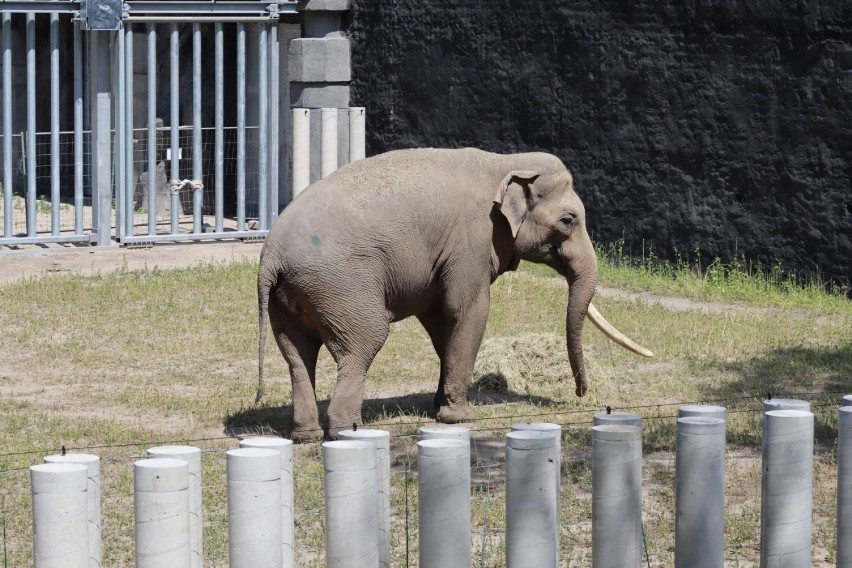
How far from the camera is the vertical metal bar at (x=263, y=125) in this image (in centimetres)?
1603

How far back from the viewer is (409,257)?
26.5 ft

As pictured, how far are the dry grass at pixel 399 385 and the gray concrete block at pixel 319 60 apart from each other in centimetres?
380

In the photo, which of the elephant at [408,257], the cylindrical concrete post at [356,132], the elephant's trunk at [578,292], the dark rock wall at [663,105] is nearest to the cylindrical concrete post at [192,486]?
the elephant at [408,257]

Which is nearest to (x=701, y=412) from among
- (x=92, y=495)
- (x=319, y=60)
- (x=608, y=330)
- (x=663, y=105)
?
(x=92, y=495)

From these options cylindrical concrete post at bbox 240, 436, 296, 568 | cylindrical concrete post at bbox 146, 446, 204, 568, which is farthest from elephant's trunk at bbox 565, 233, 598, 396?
cylindrical concrete post at bbox 146, 446, 204, 568

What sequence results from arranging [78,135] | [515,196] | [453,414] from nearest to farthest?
[515,196]
[453,414]
[78,135]

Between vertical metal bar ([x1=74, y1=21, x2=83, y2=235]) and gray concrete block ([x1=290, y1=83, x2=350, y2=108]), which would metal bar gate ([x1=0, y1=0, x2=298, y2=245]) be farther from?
gray concrete block ([x1=290, y1=83, x2=350, y2=108])

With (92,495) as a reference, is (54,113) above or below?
above

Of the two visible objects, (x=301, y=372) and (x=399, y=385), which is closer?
(x=301, y=372)

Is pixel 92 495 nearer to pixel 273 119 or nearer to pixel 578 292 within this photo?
pixel 578 292

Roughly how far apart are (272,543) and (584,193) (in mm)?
10862

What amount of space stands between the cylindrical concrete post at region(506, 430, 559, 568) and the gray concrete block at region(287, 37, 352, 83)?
1280cm

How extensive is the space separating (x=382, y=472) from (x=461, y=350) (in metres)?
3.69

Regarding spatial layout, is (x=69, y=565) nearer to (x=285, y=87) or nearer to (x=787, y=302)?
(x=787, y=302)
